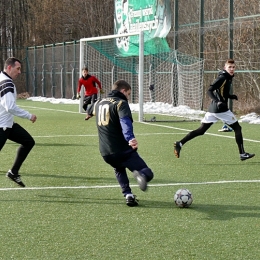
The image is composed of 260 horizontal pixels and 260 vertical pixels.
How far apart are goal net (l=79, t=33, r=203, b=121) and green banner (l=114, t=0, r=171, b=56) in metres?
0.06

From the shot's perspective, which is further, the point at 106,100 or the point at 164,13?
the point at 164,13

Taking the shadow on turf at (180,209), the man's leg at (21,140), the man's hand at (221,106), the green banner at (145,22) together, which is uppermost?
the green banner at (145,22)

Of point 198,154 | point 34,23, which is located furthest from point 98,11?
point 198,154

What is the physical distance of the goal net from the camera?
2436cm

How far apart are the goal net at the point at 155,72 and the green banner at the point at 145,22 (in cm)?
6

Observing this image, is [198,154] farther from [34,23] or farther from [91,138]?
[34,23]

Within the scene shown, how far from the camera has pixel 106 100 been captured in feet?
25.3

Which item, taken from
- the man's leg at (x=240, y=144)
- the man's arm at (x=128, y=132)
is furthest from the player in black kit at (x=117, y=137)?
the man's leg at (x=240, y=144)

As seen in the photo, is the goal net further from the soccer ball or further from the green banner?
the soccer ball

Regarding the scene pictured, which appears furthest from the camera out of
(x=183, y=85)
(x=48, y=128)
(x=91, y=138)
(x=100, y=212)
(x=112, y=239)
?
(x=183, y=85)

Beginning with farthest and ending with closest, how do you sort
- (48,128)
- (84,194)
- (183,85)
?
(183,85) < (48,128) < (84,194)

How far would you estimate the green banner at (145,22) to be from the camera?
2692 centimetres

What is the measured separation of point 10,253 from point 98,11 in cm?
3896

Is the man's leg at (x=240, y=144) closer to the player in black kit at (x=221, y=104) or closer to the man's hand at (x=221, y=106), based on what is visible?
the player in black kit at (x=221, y=104)
